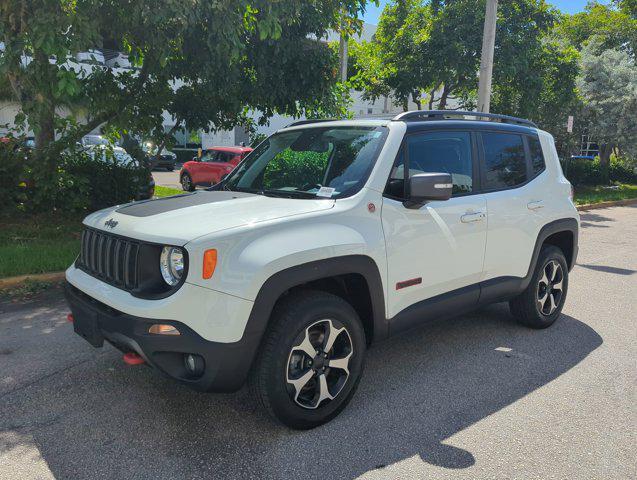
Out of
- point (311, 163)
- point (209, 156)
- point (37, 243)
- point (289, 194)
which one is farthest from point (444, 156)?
point (209, 156)

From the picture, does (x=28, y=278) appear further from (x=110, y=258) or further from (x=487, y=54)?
(x=487, y=54)

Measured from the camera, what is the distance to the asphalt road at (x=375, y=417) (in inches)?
111

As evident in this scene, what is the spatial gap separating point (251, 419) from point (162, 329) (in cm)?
91

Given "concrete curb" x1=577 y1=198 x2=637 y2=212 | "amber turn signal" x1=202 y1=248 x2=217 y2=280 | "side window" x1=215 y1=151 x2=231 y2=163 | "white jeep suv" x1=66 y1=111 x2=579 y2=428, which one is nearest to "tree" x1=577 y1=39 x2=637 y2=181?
"concrete curb" x1=577 y1=198 x2=637 y2=212

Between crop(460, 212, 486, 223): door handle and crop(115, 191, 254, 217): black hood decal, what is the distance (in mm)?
1529

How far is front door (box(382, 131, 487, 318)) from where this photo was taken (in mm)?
3441

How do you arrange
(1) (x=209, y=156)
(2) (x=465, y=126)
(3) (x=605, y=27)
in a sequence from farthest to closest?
(3) (x=605, y=27) → (1) (x=209, y=156) → (2) (x=465, y=126)

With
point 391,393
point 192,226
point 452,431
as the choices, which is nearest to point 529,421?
point 452,431

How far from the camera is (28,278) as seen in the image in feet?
19.5

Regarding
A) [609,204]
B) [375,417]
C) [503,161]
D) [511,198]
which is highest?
[503,161]

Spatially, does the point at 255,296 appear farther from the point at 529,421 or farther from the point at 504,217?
the point at 504,217

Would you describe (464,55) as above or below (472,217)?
above

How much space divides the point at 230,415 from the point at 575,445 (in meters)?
2.01

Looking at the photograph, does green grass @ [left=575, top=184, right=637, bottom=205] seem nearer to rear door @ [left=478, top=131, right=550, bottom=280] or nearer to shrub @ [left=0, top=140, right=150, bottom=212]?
rear door @ [left=478, top=131, right=550, bottom=280]
